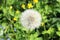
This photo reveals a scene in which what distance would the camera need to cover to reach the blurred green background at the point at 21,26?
356 cm

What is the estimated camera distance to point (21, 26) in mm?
3629

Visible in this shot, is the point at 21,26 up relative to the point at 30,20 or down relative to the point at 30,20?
down

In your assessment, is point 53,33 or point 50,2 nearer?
point 53,33

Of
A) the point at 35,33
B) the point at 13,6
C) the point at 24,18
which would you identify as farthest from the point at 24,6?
the point at 24,18

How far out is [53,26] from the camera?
3.60 metres

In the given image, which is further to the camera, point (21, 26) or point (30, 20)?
point (21, 26)

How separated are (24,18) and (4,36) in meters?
0.71

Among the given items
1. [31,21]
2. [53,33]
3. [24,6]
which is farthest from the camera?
[24,6]

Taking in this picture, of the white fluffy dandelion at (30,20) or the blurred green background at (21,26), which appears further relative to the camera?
the blurred green background at (21,26)

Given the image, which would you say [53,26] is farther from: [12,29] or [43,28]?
[12,29]

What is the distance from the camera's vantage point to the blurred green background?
3.56m

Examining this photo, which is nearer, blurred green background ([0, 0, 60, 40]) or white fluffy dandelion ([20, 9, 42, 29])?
white fluffy dandelion ([20, 9, 42, 29])

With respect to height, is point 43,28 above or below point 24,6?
below

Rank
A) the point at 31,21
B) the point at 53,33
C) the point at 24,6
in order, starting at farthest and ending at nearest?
the point at 24,6
the point at 53,33
the point at 31,21
